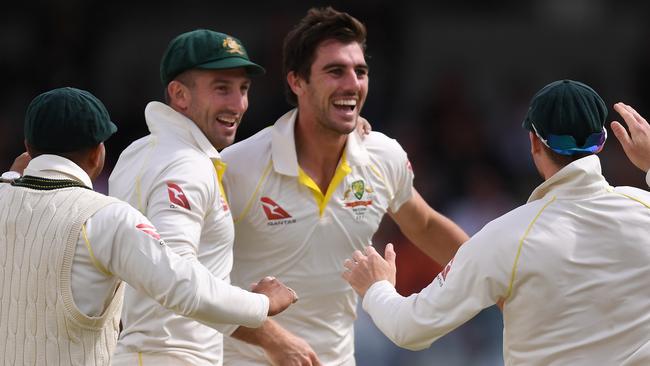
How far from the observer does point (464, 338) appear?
912 centimetres

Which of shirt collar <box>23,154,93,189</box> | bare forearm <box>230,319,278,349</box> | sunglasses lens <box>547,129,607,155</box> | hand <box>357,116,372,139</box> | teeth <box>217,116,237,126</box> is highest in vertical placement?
sunglasses lens <box>547,129,607,155</box>

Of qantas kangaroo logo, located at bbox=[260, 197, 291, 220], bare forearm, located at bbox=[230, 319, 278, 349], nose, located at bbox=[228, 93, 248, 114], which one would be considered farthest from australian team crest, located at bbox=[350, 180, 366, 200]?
bare forearm, located at bbox=[230, 319, 278, 349]

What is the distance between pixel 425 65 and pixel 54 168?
8845 millimetres

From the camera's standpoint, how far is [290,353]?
4844 mm

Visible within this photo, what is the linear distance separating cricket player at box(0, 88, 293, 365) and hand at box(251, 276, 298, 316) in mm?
297

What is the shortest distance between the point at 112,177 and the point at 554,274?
74.9 inches

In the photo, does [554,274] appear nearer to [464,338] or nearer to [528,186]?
[464,338]

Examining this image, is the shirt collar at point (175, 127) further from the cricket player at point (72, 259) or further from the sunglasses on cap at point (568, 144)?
the sunglasses on cap at point (568, 144)

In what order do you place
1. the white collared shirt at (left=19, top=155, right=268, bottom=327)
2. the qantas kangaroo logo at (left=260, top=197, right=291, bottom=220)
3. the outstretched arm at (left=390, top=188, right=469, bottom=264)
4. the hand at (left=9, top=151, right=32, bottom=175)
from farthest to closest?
the outstretched arm at (left=390, top=188, right=469, bottom=264)
the qantas kangaroo logo at (left=260, top=197, right=291, bottom=220)
the hand at (left=9, top=151, right=32, bottom=175)
the white collared shirt at (left=19, top=155, right=268, bottom=327)

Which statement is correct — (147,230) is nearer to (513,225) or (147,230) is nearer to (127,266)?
(127,266)

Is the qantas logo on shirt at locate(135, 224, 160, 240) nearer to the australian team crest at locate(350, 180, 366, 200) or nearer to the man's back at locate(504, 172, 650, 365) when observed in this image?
the man's back at locate(504, 172, 650, 365)

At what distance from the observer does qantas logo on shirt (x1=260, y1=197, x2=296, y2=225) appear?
5379mm

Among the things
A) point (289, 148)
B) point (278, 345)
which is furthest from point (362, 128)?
point (278, 345)

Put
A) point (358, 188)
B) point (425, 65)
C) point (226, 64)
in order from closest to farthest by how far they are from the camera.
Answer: point (226, 64) → point (358, 188) → point (425, 65)
